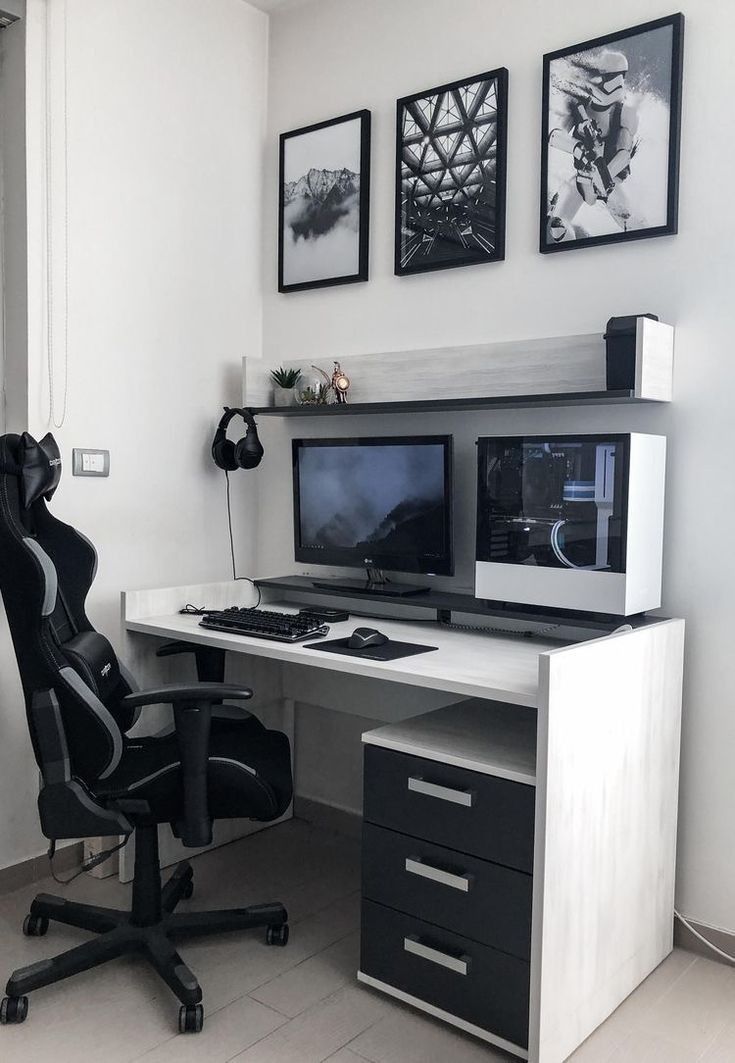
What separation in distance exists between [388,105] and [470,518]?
4.48ft

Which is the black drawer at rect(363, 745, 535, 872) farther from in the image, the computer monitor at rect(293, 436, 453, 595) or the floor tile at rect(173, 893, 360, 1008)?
the computer monitor at rect(293, 436, 453, 595)

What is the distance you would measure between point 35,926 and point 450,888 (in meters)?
1.14

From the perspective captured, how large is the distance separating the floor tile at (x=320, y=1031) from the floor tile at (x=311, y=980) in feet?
0.11

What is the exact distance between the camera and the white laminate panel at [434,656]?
1936 millimetres

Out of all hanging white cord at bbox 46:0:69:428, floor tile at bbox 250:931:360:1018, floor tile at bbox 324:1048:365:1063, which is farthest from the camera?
hanging white cord at bbox 46:0:69:428

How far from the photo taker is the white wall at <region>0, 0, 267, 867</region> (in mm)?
2658

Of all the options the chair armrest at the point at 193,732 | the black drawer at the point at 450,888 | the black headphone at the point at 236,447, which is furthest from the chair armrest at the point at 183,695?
the black headphone at the point at 236,447

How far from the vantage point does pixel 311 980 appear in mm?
2227

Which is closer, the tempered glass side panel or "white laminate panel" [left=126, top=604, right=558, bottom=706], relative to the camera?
"white laminate panel" [left=126, top=604, right=558, bottom=706]

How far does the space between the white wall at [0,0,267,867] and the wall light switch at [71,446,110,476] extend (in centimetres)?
3

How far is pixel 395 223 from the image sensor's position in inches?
115

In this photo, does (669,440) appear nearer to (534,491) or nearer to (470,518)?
(534,491)

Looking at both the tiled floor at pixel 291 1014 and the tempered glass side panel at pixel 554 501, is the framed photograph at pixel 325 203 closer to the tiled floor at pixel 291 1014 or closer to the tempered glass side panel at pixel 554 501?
the tempered glass side panel at pixel 554 501

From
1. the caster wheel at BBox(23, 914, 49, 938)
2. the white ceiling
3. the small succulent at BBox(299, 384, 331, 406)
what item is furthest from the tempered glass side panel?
the white ceiling
